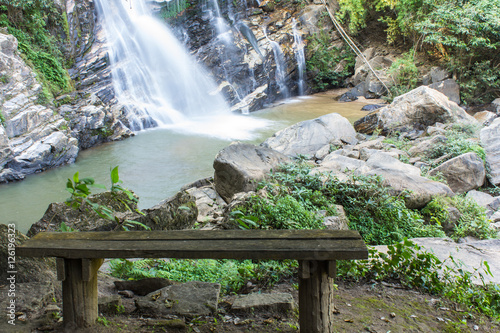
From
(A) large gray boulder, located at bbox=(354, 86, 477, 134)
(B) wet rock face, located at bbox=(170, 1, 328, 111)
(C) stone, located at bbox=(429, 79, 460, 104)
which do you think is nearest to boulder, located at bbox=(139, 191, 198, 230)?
(A) large gray boulder, located at bbox=(354, 86, 477, 134)

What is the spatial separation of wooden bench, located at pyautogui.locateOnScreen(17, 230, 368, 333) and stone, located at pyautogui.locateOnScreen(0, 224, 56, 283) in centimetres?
84

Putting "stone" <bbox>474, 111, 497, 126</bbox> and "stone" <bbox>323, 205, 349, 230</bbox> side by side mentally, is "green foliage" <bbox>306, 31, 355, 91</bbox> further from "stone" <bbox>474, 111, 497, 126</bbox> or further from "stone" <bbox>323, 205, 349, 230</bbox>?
"stone" <bbox>323, 205, 349, 230</bbox>

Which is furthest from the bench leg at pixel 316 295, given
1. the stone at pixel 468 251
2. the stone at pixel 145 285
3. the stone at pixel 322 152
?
the stone at pixel 322 152

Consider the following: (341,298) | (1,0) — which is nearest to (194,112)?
(1,0)

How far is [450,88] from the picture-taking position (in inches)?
576

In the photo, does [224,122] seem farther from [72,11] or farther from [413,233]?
[413,233]

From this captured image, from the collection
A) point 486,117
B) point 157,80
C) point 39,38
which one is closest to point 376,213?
point 486,117

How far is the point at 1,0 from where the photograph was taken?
9.95 meters

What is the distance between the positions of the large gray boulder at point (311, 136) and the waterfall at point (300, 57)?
386 inches

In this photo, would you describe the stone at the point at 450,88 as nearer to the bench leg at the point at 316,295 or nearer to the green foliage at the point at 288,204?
the green foliage at the point at 288,204

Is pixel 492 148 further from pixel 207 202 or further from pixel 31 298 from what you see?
pixel 31 298

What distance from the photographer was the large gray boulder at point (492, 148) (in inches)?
291

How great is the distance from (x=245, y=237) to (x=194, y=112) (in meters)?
13.3

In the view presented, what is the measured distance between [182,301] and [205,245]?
0.84 m
